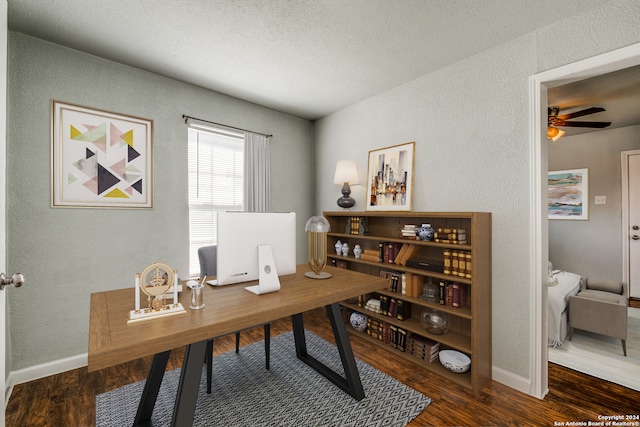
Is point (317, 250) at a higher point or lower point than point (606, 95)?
lower

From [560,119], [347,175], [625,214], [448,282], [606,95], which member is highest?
[606,95]

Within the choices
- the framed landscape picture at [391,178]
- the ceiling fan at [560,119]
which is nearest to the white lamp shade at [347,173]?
the framed landscape picture at [391,178]

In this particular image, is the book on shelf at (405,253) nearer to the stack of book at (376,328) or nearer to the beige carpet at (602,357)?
the stack of book at (376,328)

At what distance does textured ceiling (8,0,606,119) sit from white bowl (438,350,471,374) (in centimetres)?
244

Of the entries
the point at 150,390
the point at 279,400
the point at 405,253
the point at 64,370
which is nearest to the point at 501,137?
the point at 405,253

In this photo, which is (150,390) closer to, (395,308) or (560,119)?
(395,308)

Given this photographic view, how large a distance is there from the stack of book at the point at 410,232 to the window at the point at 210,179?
1.91 meters

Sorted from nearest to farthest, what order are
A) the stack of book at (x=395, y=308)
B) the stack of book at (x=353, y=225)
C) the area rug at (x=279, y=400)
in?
1. the area rug at (x=279, y=400)
2. the stack of book at (x=395, y=308)
3. the stack of book at (x=353, y=225)

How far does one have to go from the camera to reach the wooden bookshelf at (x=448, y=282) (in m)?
2.14

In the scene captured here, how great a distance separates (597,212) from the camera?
4.48 meters

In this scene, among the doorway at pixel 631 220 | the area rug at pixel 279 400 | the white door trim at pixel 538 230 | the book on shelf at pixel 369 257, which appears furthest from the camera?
the doorway at pixel 631 220

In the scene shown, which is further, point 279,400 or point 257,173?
point 257,173

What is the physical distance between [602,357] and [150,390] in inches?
141

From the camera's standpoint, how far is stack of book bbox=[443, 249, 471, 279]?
7.34ft
